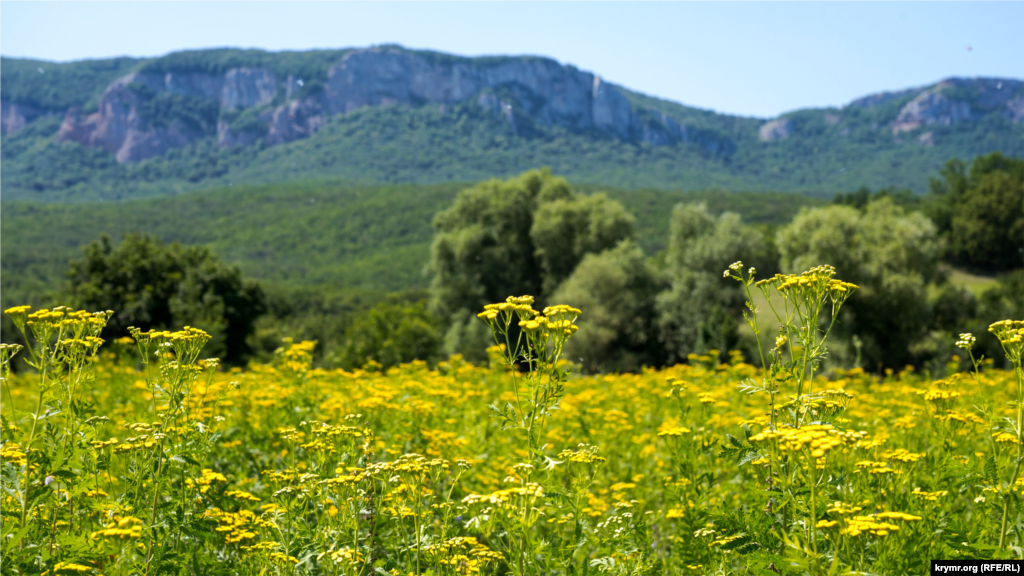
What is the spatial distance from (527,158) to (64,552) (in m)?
198

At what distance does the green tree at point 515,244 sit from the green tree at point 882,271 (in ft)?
31.5

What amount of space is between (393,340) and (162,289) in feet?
29.7

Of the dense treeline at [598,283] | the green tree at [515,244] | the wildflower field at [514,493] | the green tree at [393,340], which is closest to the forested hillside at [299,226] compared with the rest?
the green tree at [515,244]

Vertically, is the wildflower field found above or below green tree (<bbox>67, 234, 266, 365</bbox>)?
above

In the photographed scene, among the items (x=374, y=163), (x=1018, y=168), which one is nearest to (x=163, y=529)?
(x=1018, y=168)

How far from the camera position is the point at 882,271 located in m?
26.0

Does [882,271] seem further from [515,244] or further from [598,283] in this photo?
[515,244]

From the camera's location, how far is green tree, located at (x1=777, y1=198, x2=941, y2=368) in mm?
25719

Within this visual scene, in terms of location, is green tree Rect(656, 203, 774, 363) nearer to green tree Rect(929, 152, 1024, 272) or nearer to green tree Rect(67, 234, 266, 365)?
green tree Rect(67, 234, 266, 365)

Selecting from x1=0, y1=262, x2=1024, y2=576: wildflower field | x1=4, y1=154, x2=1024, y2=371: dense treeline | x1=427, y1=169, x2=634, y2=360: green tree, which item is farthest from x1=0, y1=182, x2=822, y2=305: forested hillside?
x1=0, y1=262, x2=1024, y2=576: wildflower field

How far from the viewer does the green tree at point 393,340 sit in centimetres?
2158

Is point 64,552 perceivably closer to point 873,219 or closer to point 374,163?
point 873,219

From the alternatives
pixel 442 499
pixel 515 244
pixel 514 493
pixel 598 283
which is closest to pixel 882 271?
pixel 598 283

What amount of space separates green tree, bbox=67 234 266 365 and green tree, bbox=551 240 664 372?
1371cm
